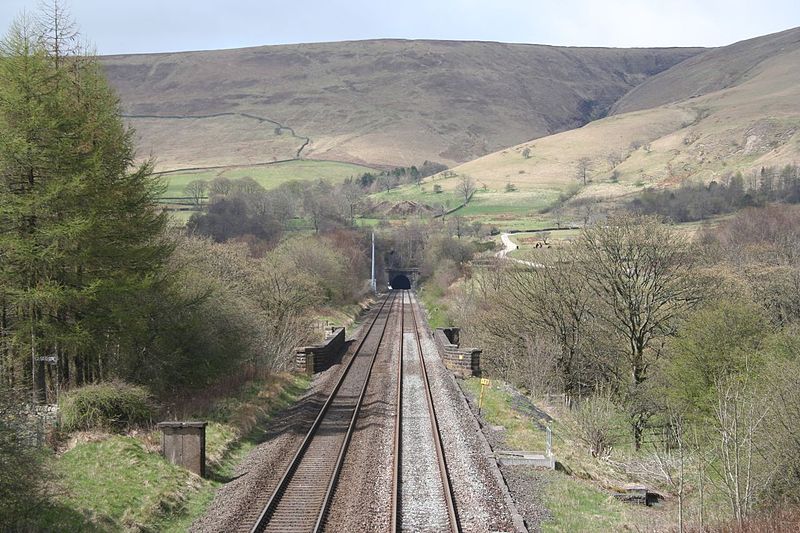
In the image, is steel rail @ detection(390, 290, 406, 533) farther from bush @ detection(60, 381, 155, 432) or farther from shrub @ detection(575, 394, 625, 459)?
bush @ detection(60, 381, 155, 432)

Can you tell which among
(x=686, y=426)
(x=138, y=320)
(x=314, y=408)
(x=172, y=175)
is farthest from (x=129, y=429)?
(x=172, y=175)

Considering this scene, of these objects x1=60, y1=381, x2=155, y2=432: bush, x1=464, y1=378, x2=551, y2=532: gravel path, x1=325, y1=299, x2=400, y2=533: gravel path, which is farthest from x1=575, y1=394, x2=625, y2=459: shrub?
x1=60, y1=381, x2=155, y2=432: bush

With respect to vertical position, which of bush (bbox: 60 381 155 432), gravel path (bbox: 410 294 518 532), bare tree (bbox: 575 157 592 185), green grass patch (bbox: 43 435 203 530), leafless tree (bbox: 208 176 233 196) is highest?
bare tree (bbox: 575 157 592 185)

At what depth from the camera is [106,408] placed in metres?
17.6

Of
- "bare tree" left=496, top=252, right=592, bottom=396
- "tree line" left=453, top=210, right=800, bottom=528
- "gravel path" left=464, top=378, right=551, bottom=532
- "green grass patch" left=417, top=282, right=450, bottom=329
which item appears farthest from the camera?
"green grass patch" left=417, top=282, right=450, bottom=329

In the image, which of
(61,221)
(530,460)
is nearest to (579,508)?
(530,460)

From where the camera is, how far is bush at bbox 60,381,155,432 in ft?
55.7

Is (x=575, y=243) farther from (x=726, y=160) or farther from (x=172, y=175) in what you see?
(x=172, y=175)

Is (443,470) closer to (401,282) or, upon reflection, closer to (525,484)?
(525,484)

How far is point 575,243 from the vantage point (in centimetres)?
3406

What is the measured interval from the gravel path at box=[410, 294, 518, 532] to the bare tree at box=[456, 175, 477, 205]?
130 metres

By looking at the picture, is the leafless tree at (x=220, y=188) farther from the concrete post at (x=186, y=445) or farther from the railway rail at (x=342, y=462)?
the concrete post at (x=186, y=445)

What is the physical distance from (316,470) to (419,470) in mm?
2218

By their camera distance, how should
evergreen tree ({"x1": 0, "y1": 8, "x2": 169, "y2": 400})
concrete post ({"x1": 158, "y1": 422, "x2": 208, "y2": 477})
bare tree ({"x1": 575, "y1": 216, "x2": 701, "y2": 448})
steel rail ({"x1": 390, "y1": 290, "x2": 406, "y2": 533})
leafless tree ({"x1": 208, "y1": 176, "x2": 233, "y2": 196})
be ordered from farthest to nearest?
leafless tree ({"x1": 208, "y1": 176, "x2": 233, "y2": 196}), bare tree ({"x1": 575, "y1": 216, "x2": 701, "y2": 448}), evergreen tree ({"x1": 0, "y1": 8, "x2": 169, "y2": 400}), concrete post ({"x1": 158, "y1": 422, "x2": 208, "y2": 477}), steel rail ({"x1": 390, "y1": 290, "x2": 406, "y2": 533})
